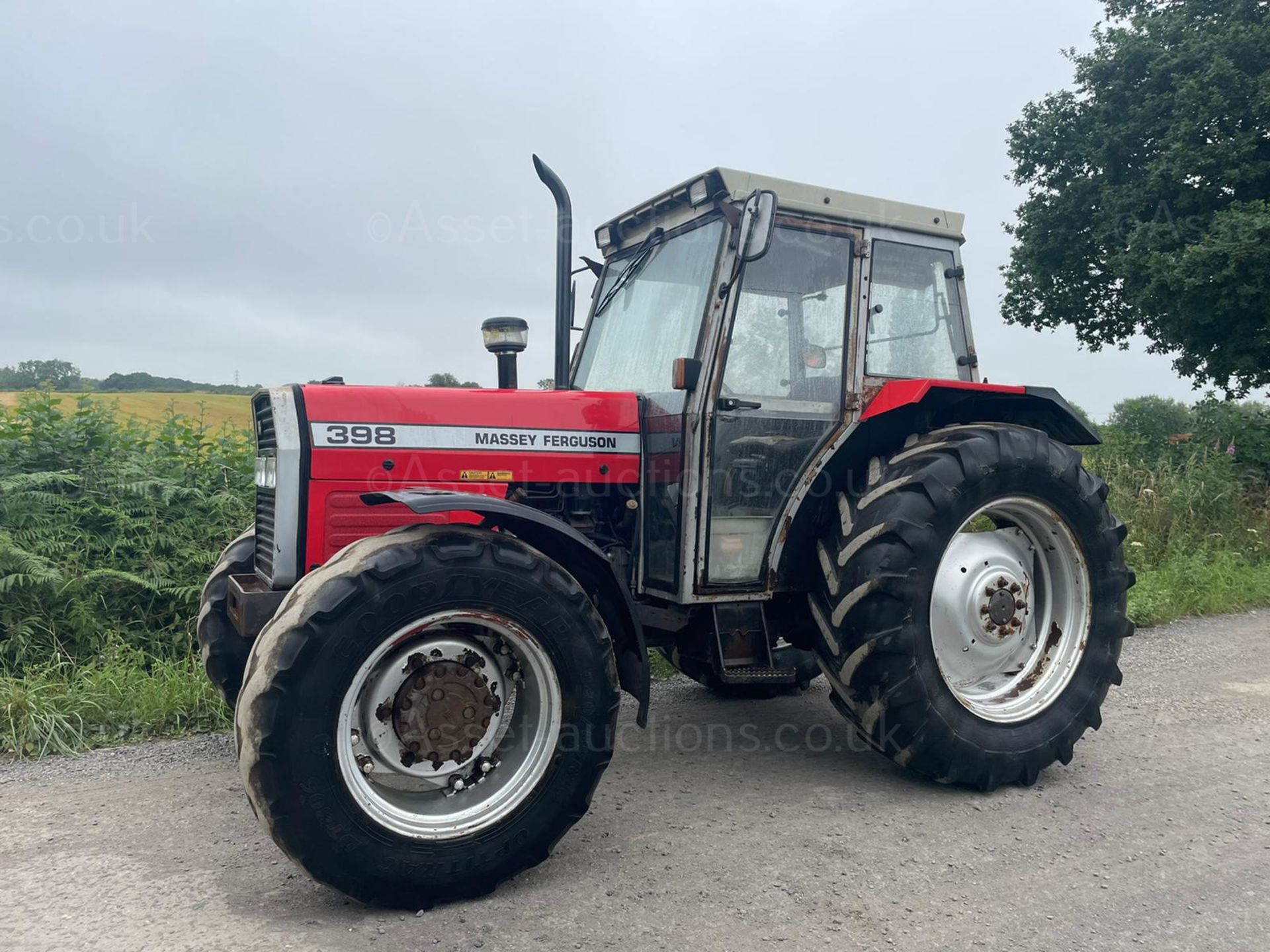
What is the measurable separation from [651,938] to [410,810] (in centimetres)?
85

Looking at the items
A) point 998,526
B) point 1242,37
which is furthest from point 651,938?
point 1242,37

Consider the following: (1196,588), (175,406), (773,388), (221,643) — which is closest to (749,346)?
(773,388)

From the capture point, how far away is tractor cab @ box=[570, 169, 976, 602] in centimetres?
373

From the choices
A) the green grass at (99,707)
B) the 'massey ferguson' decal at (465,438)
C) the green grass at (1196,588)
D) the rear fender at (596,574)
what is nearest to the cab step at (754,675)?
the rear fender at (596,574)

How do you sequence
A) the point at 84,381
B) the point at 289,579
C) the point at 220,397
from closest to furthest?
the point at 289,579 → the point at 84,381 → the point at 220,397

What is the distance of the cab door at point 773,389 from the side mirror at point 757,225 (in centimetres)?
35

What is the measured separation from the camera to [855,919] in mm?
2732

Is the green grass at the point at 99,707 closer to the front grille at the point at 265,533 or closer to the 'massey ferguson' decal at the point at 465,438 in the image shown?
the front grille at the point at 265,533

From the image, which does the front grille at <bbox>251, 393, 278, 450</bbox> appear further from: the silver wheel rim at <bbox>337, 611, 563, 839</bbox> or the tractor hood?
the silver wheel rim at <bbox>337, 611, 563, 839</bbox>

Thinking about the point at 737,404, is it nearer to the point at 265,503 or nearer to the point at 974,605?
the point at 974,605

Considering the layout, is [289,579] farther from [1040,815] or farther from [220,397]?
[220,397]

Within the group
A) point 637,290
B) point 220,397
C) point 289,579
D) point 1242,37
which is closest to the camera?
point 289,579

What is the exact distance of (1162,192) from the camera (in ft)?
50.7

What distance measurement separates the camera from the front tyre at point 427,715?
8.68 ft
